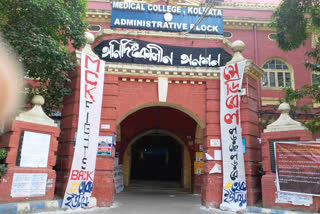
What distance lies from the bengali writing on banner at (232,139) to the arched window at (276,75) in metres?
7.49

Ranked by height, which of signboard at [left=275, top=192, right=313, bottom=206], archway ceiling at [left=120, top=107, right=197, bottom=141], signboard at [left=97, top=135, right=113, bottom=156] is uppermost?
archway ceiling at [left=120, top=107, right=197, bottom=141]

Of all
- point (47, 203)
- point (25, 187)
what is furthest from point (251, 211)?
point (25, 187)

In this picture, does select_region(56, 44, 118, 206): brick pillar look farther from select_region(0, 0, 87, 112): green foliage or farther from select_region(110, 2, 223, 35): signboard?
select_region(110, 2, 223, 35): signboard

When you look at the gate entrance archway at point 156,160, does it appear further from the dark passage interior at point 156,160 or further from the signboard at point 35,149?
the signboard at point 35,149

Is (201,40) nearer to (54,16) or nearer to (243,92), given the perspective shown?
(243,92)

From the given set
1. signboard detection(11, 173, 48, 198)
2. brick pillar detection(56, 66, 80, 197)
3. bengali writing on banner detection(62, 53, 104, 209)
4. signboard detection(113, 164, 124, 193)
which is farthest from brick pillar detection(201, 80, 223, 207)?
signboard detection(11, 173, 48, 198)

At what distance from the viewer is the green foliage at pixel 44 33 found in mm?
8336

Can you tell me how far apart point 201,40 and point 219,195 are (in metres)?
6.08

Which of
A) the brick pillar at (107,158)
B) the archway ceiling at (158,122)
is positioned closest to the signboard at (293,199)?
the brick pillar at (107,158)

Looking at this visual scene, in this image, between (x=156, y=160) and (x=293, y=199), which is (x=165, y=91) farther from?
(x=156, y=160)

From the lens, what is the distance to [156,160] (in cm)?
2338

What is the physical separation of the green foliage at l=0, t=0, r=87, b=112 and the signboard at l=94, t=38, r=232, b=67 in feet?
3.64

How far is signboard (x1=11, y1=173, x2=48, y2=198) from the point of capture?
24.5 ft

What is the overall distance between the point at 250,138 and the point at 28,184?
7571mm
